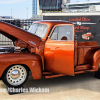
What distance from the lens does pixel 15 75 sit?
16.4 ft

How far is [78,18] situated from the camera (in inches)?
615

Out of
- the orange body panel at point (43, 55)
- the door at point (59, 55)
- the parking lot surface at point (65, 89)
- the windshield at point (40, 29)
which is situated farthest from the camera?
the windshield at point (40, 29)

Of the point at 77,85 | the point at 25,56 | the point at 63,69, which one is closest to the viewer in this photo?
the point at 25,56

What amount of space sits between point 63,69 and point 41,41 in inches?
41.1

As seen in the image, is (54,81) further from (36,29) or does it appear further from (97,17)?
(97,17)

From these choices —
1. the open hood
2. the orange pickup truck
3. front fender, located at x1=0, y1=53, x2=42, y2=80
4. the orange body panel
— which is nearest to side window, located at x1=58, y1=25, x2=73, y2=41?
the orange pickup truck

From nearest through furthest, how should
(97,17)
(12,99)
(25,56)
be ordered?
1. (12,99)
2. (25,56)
3. (97,17)

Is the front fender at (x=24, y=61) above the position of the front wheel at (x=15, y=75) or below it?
above

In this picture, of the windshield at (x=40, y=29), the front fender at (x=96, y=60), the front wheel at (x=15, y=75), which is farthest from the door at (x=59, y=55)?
the front fender at (x=96, y=60)

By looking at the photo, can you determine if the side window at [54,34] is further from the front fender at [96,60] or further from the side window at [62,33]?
the front fender at [96,60]

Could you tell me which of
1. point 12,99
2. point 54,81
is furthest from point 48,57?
point 12,99

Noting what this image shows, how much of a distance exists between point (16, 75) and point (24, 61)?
447mm

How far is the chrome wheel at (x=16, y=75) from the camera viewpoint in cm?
496

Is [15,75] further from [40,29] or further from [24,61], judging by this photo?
[40,29]
